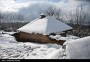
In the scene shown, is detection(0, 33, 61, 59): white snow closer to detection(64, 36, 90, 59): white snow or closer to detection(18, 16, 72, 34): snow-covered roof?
detection(64, 36, 90, 59): white snow

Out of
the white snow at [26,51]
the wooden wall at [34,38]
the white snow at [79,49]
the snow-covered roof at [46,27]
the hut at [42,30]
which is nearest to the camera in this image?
the white snow at [79,49]

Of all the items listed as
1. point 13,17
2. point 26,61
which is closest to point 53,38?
point 26,61

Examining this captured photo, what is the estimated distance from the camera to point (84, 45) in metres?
8.59

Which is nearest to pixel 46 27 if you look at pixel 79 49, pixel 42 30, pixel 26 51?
pixel 42 30

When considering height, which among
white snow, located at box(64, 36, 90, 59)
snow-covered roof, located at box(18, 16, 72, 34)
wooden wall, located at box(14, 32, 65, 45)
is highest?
white snow, located at box(64, 36, 90, 59)

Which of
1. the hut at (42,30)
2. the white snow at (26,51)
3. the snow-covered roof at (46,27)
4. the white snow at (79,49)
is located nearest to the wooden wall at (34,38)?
the hut at (42,30)

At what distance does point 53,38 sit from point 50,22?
5.17 meters

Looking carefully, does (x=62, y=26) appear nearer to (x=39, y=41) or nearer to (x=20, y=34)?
(x=39, y=41)

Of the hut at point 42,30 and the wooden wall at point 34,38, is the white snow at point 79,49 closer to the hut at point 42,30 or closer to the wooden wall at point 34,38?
the wooden wall at point 34,38

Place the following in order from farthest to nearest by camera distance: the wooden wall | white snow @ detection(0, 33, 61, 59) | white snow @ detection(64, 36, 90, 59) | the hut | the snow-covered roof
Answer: the snow-covered roof → the hut → the wooden wall → white snow @ detection(0, 33, 61, 59) → white snow @ detection(64, 36, 90, 59)

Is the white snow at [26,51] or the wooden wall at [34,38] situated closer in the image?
the white snow at [26,51]

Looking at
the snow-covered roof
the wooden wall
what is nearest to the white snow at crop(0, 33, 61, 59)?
the wooden wall

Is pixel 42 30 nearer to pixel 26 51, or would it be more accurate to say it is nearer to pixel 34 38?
pixel 34 38

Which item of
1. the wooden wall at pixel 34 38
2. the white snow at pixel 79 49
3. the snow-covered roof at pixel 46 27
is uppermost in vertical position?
the white snow at pixel 79 49
